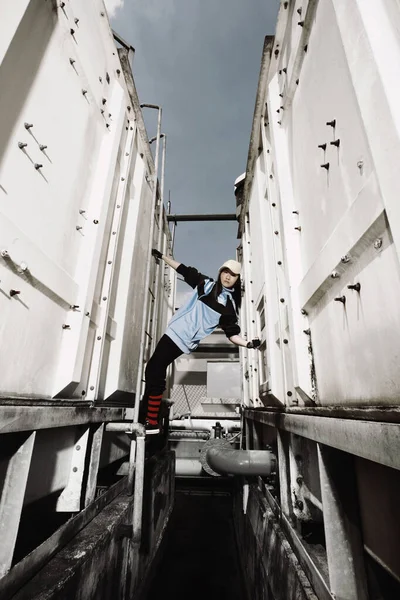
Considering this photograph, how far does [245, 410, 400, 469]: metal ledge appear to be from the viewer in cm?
84

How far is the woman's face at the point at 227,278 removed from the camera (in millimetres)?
3188

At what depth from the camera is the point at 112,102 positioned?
9.77 ft

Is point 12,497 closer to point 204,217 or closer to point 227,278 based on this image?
point 227,278

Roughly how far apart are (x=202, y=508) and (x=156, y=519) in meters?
2.46

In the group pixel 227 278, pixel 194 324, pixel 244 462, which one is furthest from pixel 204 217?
pixel 244 462

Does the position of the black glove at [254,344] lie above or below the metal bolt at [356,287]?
above

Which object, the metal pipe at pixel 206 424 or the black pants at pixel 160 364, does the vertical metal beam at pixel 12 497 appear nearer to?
the black pants at pixel 160 364

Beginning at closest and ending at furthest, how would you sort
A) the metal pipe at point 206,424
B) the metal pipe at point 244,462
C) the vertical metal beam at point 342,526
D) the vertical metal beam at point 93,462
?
the vertical metal beam at point 342,526, the vertical metal beam at point 93,462, the metal pipe at point 244,462, the metal pipe at point 206,424

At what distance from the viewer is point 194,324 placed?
308cm

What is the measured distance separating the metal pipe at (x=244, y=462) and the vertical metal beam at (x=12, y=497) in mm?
1432

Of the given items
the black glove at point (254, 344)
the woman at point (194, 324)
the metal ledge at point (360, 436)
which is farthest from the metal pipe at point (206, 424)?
the metal ledge at point (360, 436)

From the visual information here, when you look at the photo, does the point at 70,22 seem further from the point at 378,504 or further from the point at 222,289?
the point at 378,504

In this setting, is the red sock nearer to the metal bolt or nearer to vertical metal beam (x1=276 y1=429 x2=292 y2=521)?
vertical metal beam (x1=276 y1=429 x2=292 y2=521)

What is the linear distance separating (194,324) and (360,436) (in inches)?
85.6
